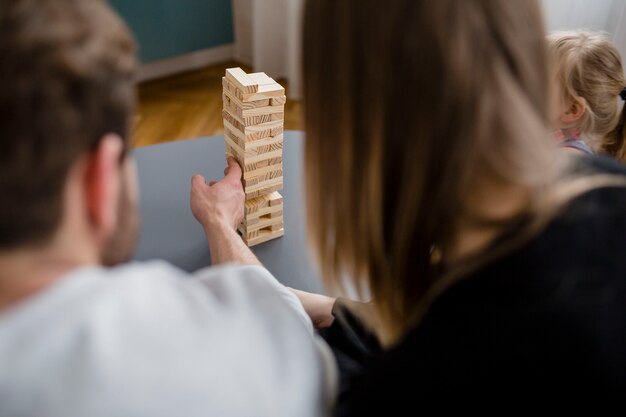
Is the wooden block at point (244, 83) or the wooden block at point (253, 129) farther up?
the wooden block at point (244, 83)

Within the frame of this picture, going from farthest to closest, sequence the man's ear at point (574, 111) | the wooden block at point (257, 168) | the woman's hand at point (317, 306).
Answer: the man's ear at point (574, 111) < the wooden block at point (257, 168) < the woman's hand at point (317, 306)

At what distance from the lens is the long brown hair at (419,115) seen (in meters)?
0.62

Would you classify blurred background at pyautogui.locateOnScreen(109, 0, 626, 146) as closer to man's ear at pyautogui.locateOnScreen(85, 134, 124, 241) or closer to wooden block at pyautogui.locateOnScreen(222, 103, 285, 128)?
wooden block at pyautogui.locateOnScreen(222, 103, 285, 128)

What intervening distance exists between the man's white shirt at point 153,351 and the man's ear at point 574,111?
1.26 meters

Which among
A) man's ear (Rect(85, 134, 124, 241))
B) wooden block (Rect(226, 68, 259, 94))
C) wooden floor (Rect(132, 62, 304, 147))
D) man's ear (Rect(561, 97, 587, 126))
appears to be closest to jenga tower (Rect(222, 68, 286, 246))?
wooden block (Rect(226, 68, 259, 94))

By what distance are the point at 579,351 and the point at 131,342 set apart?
1.39 ft

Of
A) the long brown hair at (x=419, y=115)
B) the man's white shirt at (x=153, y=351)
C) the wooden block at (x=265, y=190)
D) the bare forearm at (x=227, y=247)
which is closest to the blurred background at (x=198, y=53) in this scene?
the wooden block at (x=265, y=190)

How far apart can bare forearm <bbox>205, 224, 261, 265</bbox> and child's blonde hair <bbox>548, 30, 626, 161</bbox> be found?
1.04 metres

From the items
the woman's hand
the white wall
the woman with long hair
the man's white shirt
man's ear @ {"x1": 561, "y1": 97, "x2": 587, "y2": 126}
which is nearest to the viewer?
the man's white shirt

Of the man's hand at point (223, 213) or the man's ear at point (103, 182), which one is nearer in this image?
the man's ear at point (103, 182)

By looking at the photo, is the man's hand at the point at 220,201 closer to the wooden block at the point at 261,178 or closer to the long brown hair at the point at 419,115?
the wooden block at the point at 261,178

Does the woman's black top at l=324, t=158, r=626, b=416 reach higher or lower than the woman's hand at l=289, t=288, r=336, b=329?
higher

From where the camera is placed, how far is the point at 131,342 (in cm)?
55

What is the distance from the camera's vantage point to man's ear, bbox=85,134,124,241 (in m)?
0.60
